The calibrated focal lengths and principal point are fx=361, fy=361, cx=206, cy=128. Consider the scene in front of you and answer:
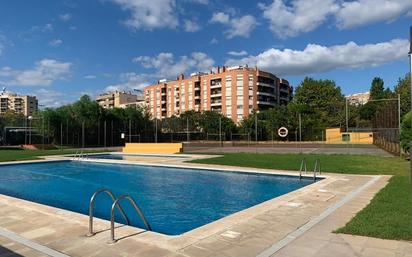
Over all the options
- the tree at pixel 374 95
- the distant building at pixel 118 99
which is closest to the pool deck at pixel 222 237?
the tree at pixel 374 95

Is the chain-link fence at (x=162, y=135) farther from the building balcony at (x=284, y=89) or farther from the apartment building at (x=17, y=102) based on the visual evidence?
the apartment building at (x=17, y=102)

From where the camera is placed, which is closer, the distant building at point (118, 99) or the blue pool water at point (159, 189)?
the blue pool water at point (159, 189)

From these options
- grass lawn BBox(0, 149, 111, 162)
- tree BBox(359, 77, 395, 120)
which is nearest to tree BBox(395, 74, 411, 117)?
tree BBox(359, 77, 395, 120)

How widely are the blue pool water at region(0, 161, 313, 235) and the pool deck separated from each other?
6.51 ft

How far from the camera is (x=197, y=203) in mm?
11320

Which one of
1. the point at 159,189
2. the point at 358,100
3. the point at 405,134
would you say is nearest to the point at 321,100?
the point at 358,100

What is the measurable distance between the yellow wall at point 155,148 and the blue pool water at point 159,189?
11.9 metres

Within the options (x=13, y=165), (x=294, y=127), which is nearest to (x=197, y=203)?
(x=13, y=165)

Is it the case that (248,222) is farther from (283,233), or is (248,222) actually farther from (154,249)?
(154,249)

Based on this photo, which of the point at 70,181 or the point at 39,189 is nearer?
the point at 39,189

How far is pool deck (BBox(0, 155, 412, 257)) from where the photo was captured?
16.8 feet

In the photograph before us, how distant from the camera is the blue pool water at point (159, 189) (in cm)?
993

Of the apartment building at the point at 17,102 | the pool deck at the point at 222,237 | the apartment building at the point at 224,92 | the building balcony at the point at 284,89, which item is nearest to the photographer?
the pool deck at the point at 222,237

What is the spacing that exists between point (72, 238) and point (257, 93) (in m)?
81.7
